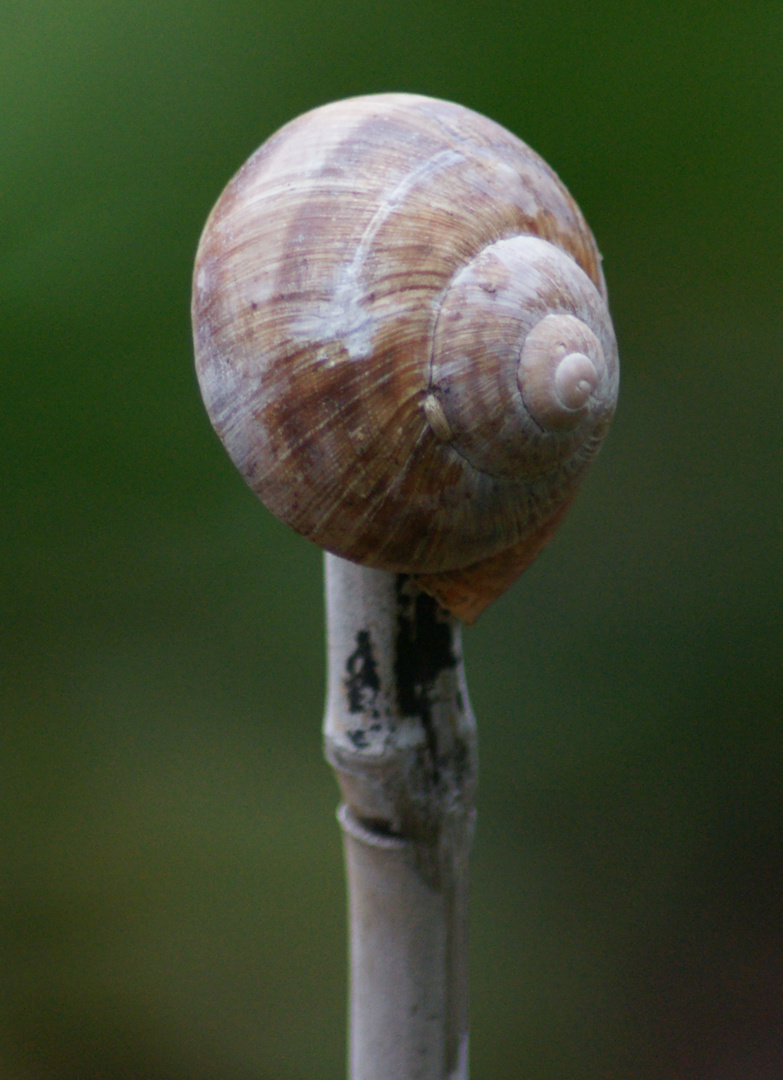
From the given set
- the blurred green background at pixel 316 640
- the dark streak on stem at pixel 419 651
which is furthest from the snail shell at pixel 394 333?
the blurred green background at pixel 316 640

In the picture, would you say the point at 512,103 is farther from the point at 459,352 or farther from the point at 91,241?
the point at 459,352

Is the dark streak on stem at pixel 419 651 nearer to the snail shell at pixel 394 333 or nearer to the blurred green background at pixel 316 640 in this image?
the snail shell at pixel 394 333

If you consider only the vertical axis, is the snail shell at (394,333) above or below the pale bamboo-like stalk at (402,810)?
above

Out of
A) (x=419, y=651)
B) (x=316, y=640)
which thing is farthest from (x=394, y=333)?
(x=316, y=640)

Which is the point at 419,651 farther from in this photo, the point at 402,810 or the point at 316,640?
the point at 316,640

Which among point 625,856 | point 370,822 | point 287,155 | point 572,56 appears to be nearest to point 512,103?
point 572,56

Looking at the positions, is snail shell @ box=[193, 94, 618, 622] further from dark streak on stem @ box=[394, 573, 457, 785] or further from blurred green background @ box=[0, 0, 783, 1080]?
blurred green background @ box=[0, 0, 783, 1080]

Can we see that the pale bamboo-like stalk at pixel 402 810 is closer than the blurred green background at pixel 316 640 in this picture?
Yes
